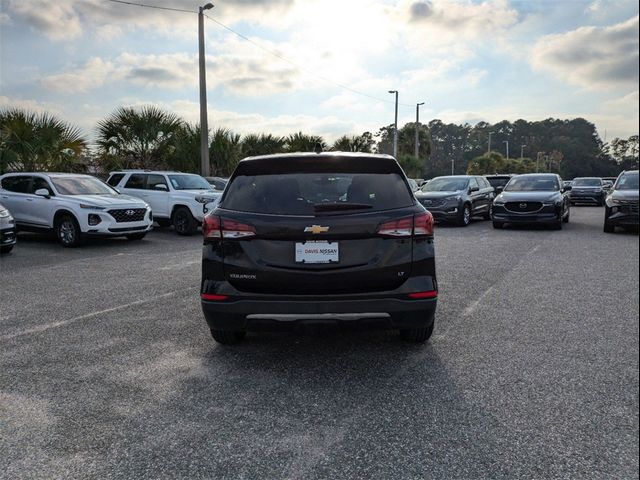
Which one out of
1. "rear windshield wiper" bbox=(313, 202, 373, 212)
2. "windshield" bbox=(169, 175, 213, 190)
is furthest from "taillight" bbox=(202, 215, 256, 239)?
"windshield" bbox=(169, 175, 213, 190)

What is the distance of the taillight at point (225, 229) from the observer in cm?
381

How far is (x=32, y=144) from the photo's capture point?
15852 mm

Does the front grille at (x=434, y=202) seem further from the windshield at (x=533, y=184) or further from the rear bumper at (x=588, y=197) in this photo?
the rear bumper at (x=588, y=197)

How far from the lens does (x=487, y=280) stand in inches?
292

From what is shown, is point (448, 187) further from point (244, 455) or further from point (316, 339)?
point (244, 455)

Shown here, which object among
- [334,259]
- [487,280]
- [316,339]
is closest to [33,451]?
[334,259]

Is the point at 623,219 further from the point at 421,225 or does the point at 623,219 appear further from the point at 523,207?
the point at 421,225

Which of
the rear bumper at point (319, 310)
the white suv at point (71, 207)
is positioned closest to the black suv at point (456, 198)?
the white suv at point (71, 207)

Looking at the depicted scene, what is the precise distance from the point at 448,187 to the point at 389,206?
13.8m

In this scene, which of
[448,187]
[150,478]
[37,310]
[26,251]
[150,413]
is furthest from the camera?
[448,187]

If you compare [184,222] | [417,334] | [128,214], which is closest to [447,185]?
[184,222]

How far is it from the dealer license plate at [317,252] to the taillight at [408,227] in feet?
1.17

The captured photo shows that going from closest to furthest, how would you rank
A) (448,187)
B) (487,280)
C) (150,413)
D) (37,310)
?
(150,413) < (37,310) < (487,280) < (448,187)

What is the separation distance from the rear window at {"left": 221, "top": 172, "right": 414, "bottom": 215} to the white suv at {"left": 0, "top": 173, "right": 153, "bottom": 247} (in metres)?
8.17
